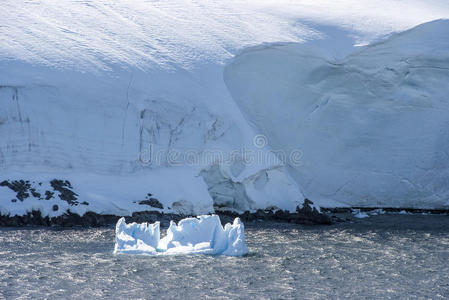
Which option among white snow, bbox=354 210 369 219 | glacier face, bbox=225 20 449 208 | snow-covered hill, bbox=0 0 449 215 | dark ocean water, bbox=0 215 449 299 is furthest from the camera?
glacier face, bbox=225 20 449 208

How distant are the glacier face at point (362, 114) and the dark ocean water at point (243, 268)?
3.54 metres

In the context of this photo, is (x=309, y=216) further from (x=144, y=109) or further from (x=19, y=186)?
(x=19, y=186)

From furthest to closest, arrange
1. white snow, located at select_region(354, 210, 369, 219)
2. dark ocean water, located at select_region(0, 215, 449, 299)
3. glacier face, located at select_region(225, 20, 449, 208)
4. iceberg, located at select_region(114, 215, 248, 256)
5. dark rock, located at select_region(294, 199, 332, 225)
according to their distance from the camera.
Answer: glacier face, located at select_region(225, 20, 449, 208) < white snow, located at select_region(354, 210, 369, 219) < dark rock, located at select_region(294, 199, 332, 225) < iceberg, located at select_region(114, 215, 248, 256) < dark ocean water, located at select_region(0, 215, 449, 299)

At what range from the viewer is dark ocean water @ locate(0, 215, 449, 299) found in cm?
878

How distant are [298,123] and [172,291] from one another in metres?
8.20

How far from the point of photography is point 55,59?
48.7 feet

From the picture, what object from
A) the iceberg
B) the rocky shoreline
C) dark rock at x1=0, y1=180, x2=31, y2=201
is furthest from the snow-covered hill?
the iceberg

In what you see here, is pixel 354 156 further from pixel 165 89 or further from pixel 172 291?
pixel 172 291

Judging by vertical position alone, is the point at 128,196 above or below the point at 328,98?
below

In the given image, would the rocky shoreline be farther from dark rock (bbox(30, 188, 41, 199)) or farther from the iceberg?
the iceberg

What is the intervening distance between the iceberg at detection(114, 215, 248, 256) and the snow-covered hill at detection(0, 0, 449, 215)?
227 centimetres

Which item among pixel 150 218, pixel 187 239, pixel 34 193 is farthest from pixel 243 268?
pixel 34 193

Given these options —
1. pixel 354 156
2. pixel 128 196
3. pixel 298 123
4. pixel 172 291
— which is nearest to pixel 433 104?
pixel 354 156

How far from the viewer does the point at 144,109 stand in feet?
47.4
